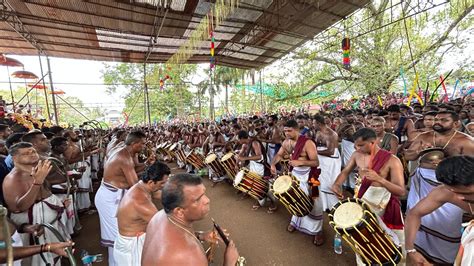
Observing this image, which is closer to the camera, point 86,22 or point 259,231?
point 259,231

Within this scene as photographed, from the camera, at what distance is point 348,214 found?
250 cm

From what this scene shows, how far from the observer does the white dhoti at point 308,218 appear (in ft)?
12.7

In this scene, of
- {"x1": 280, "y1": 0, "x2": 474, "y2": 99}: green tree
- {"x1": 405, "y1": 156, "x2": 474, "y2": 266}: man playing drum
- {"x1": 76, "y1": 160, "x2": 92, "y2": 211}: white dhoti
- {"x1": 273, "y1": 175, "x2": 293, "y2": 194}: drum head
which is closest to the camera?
{"x1": 405, "y1": 156, "x2": 474, "y2": 266}: man playing drum

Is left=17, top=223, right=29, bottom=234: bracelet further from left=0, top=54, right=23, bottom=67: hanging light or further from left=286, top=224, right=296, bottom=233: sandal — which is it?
left=0, top=54, right=23, bottom=67: hanging light

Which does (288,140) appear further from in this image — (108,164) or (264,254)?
(108,164)

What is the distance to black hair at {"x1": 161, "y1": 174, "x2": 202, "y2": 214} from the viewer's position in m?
1.64

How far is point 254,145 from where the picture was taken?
579 cm

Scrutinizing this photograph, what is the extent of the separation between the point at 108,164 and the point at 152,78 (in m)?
16.8

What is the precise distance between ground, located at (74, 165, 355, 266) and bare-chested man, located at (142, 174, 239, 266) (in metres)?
2.11

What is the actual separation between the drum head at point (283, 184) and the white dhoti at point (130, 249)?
1915 mm

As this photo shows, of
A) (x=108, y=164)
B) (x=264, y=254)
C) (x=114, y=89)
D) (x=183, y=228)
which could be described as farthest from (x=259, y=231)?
(x=114, y=89)

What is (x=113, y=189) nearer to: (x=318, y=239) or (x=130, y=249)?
(x=130, y=249)

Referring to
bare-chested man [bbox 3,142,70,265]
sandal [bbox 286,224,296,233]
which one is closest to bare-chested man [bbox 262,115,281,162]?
sandal [bbox 286,224,296,233]

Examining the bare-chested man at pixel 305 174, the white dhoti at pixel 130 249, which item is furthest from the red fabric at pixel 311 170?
the white dhoti at pixel 130 249
